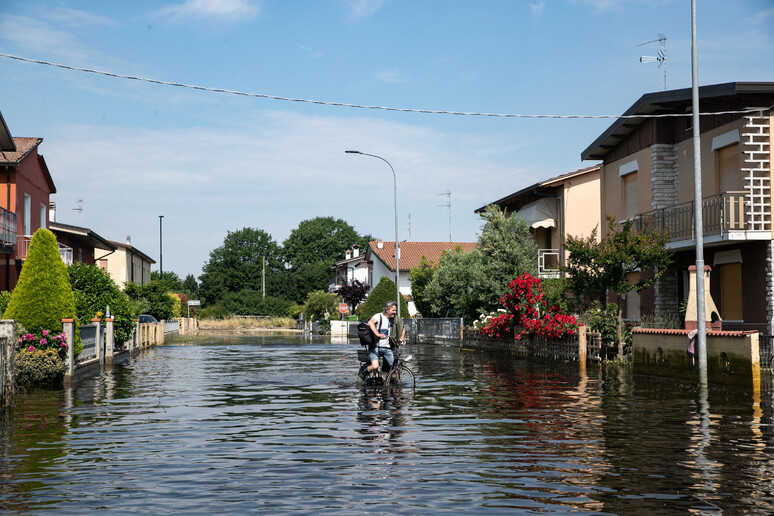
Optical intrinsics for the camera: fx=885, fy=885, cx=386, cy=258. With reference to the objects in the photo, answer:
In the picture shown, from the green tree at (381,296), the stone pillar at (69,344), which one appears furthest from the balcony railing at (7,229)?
the green tree at (381,296)

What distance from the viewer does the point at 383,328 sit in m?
17.9

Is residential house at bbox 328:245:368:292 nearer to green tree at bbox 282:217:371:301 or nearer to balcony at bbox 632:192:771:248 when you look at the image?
green tree at bbox 282:217:371:301

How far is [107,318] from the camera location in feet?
98.7

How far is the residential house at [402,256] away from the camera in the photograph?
3374 inches

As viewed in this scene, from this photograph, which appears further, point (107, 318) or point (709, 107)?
point (107, 318)

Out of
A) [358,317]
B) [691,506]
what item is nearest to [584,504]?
[691,506]

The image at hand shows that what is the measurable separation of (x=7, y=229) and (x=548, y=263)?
24.9 meters

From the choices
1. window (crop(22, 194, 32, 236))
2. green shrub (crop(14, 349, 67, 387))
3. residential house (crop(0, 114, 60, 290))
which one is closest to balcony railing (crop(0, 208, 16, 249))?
residential house (crop(0, 114, 60, 290))

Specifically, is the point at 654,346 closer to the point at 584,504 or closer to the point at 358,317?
the point at 584,504

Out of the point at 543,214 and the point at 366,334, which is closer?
the point at 366,334

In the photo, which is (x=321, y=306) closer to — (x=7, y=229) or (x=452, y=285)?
(x=452, y=285)

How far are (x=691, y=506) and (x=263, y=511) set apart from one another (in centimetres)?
353

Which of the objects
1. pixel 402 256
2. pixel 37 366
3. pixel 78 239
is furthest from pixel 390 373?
pixel 402 256

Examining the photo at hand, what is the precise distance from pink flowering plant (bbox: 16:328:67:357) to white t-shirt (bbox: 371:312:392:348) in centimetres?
774
